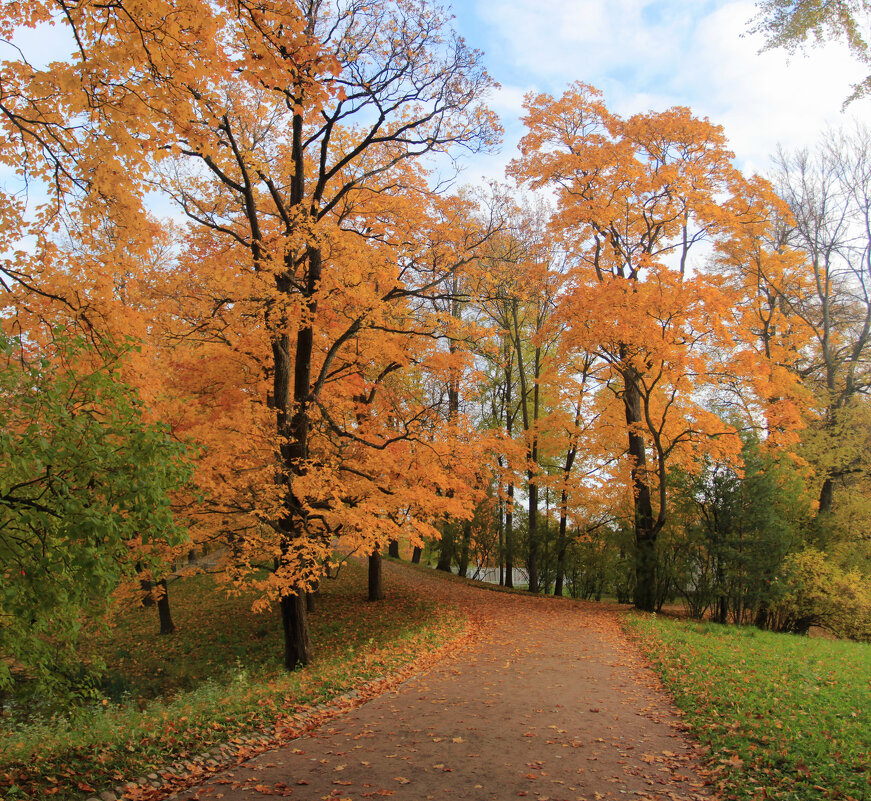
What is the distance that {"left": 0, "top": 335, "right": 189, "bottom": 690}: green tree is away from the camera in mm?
3779

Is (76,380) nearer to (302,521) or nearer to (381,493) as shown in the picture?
(302,521)

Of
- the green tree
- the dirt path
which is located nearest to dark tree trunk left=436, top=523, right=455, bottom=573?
the dirt path

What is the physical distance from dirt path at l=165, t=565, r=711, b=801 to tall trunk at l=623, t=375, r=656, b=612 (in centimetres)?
738

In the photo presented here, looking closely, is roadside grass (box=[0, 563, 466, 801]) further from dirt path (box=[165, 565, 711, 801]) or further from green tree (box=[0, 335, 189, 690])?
green tree (box=[0, 335, 189, 690])

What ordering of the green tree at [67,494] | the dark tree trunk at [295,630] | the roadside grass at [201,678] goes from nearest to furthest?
the green tree at [67,494] → the roadside grass at [201,678] → the dark tree trunk at [295,630]

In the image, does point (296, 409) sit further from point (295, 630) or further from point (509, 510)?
point (509, 510)

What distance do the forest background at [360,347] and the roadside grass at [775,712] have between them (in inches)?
183

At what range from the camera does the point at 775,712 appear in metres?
5.74

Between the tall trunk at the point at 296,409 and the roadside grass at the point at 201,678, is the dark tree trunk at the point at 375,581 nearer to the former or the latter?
the roadside grass at the point at 201,678

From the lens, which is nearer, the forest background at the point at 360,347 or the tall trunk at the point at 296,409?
the forest background at the point at 360,347

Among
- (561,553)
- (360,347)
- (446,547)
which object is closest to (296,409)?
(360,347)

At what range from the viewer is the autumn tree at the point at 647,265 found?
14086 millimetres

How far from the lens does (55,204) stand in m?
5.38

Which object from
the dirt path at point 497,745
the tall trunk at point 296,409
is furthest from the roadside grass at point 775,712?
the tall trunk at point 296,409
